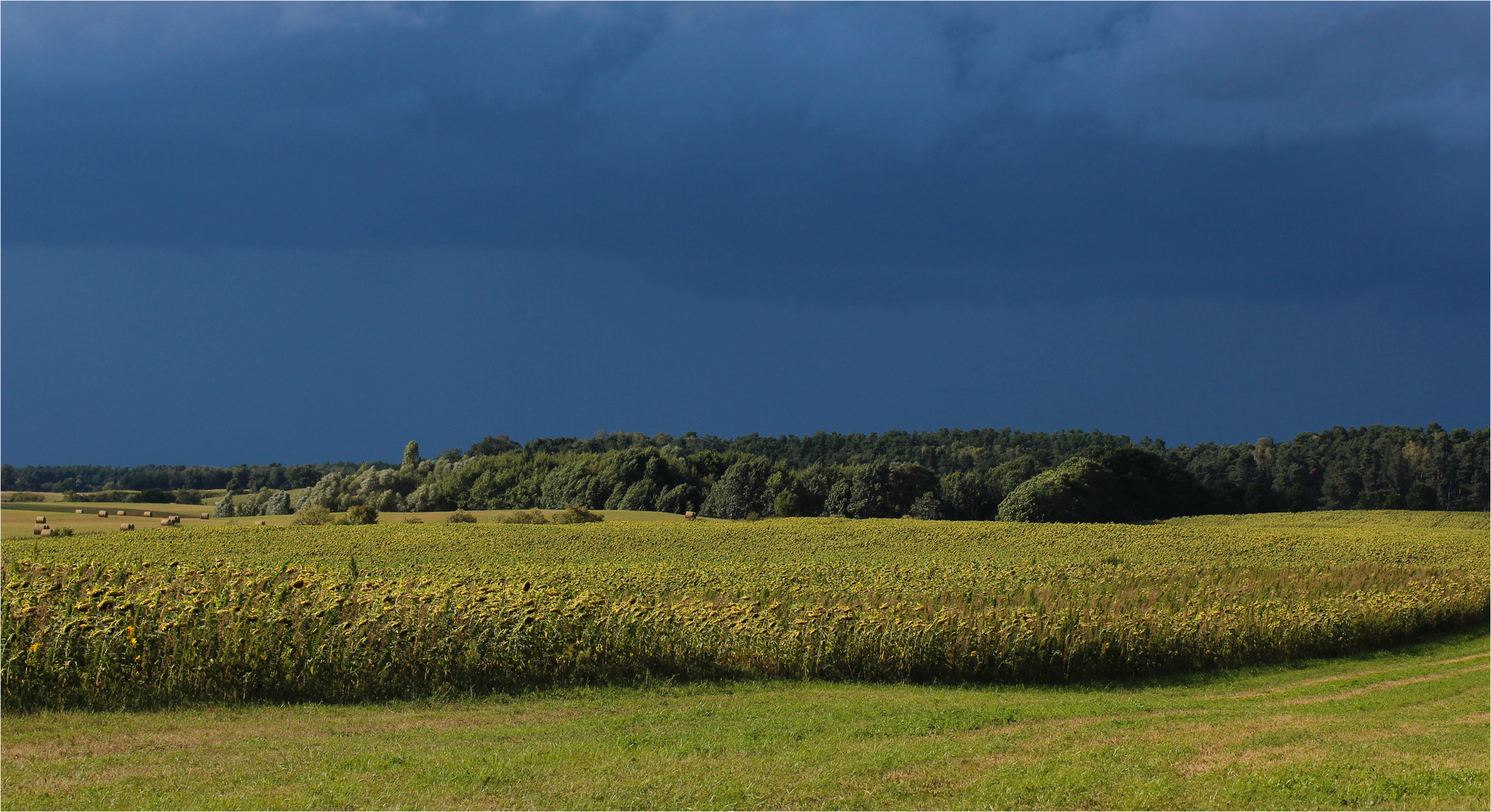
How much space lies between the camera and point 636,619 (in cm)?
1163

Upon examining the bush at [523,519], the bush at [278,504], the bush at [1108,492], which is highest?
the bush at [1108,492]

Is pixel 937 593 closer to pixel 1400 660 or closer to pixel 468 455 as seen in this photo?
pixel 1400 660

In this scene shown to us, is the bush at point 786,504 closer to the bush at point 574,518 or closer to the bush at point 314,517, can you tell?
the bush at point 574,518

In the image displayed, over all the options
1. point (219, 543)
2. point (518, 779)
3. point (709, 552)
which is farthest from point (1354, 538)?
point (219, 543)

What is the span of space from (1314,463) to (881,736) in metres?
90.8

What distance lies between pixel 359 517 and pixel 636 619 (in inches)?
1273

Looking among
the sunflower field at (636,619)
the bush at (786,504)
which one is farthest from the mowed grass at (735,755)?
the bush at (786,504)

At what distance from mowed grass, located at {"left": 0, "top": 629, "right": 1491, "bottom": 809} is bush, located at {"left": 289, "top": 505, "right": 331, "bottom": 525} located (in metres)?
31.9

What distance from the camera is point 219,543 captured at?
28.7 m

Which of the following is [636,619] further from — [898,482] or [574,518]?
[898,482]

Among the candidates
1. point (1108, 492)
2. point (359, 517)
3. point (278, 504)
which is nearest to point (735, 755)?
point (359, 517)

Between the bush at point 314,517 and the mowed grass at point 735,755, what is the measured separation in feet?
105

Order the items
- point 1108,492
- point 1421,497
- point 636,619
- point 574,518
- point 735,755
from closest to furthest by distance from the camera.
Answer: point 735,755
point 636,619
point 574,518
point 1108,492
point 1421,497

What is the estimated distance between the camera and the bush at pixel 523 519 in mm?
39250
